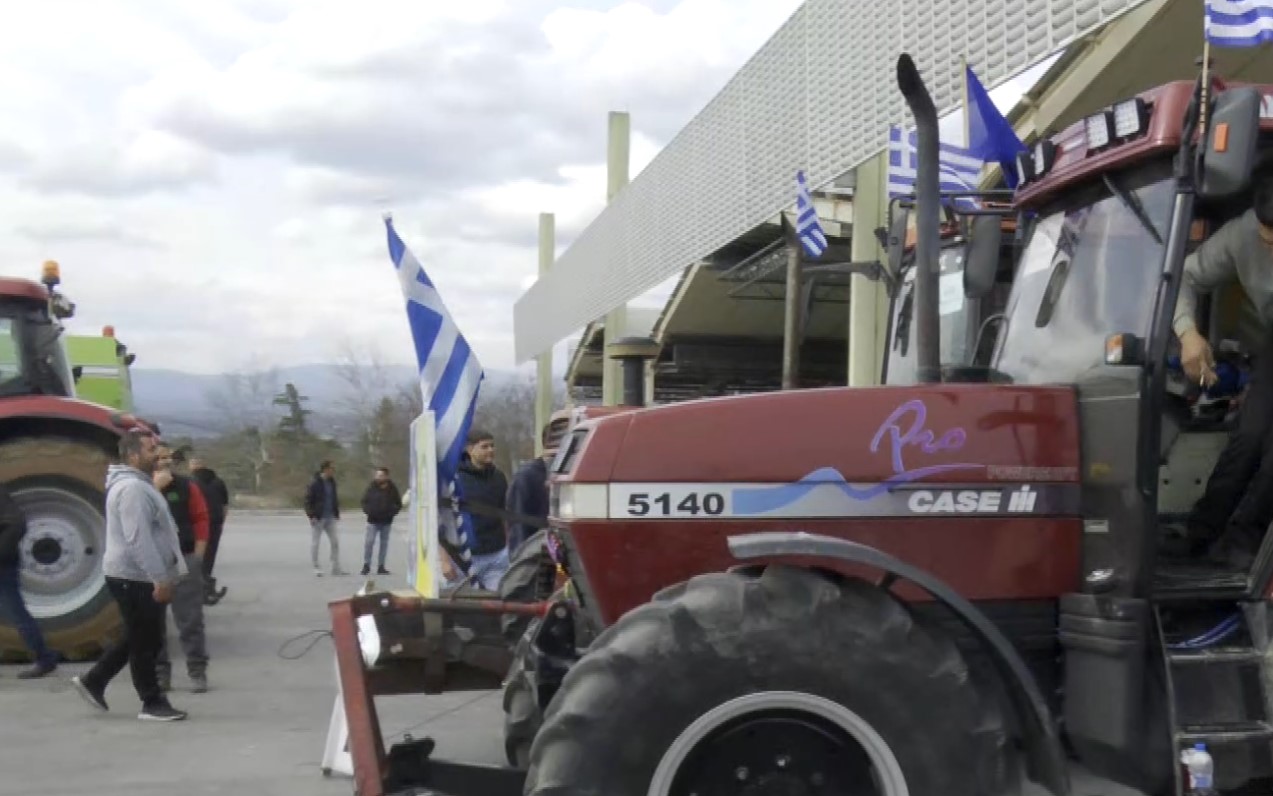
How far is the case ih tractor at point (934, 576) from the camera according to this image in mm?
3977

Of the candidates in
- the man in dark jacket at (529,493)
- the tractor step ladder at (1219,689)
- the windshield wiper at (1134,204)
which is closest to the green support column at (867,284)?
the man in dark jacket at (529,493)

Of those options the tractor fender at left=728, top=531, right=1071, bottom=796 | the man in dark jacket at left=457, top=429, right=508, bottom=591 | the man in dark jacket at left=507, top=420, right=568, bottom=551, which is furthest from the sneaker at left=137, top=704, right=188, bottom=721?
the tractor fender at left=728, top=531, right=1071, bottom=796

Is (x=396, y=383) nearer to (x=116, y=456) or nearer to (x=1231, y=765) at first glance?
(x=116, y=456)

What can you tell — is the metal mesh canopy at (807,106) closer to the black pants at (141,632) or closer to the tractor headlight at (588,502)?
the tractor headlight at (588,502)

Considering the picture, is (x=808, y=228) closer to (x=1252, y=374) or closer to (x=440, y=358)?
(x=440, y=358)

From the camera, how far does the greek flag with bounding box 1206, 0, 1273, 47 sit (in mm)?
9242

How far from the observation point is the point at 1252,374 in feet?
16.4

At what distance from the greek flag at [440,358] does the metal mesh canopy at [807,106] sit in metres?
5.75

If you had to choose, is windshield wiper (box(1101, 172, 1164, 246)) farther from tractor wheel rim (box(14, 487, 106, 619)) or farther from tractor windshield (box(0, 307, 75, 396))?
tractor windshield (box(0, 307, 75, 396))

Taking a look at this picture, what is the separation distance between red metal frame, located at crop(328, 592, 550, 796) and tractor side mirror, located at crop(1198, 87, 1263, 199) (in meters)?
2.96

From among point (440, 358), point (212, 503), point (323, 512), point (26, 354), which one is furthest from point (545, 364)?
point (440, 358)

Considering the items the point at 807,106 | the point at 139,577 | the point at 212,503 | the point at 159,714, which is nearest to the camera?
the point at 139,577

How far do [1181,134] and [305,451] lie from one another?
46.5m

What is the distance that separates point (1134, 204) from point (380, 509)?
14339mm
